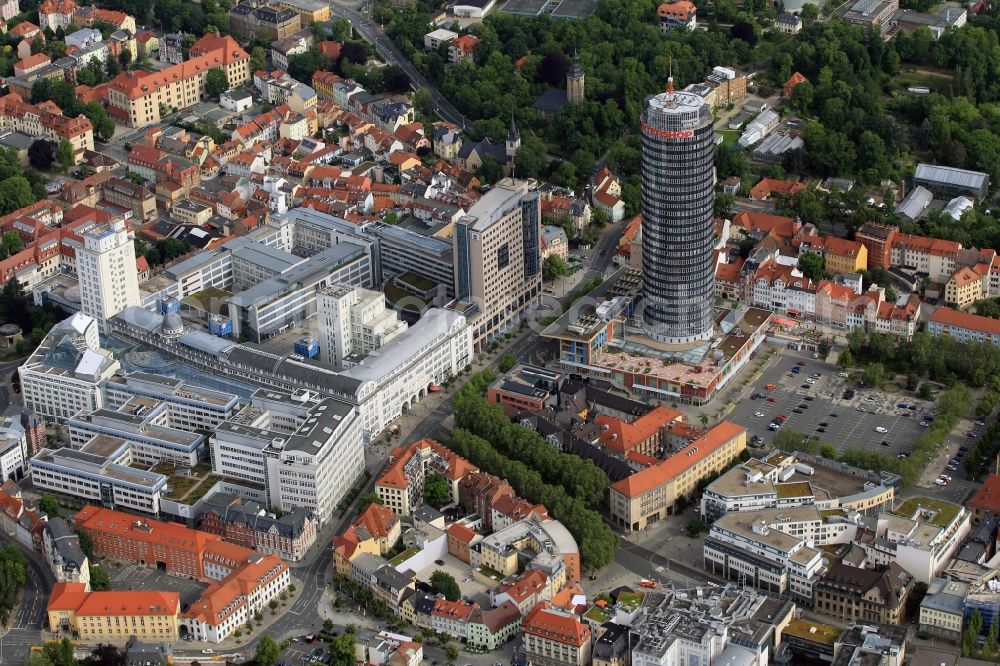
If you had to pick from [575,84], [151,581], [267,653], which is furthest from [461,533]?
[575,84]

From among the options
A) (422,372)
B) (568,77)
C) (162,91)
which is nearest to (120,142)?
(162,91)

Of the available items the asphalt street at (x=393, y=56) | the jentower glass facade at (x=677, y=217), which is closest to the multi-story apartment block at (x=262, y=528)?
the jentower glass facade at (x=677, y=217)

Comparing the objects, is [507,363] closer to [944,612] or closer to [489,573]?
[489,573]

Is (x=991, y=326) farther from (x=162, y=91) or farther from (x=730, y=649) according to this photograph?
(x=162, y=91)

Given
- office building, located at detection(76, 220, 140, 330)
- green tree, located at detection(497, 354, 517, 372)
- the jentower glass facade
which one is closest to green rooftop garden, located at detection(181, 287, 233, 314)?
office building, located at detection(76, 220, 140, 330)

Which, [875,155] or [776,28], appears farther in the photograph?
[776,28]

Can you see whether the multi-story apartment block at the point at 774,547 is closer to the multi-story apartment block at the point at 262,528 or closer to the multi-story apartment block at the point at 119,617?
the multi-story apartment block at the point at 262,528
